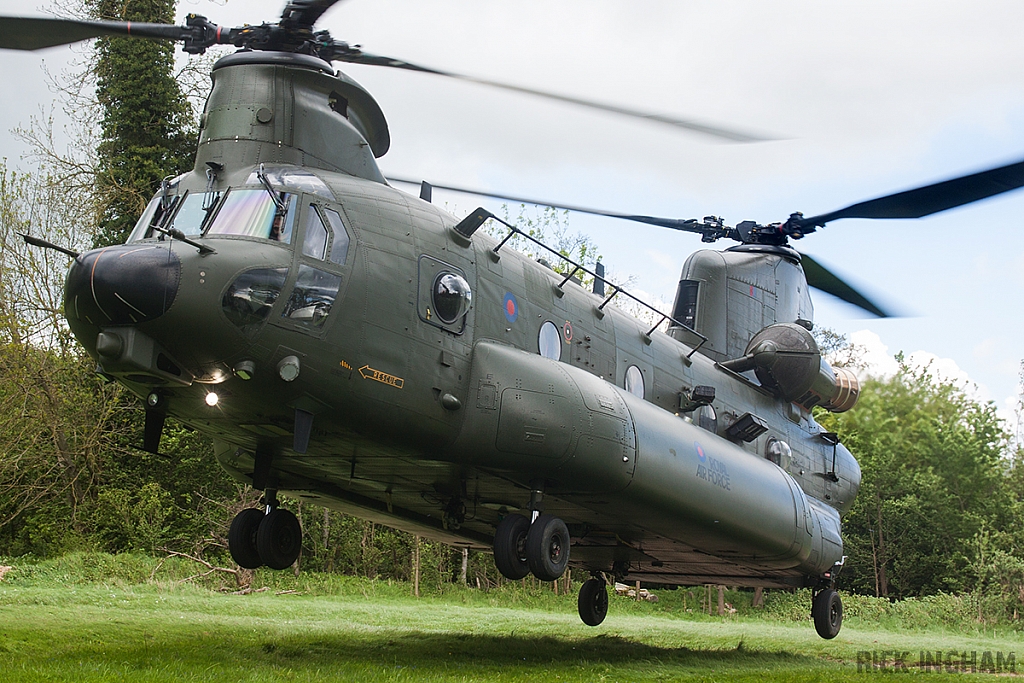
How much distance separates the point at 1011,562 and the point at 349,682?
2475cm

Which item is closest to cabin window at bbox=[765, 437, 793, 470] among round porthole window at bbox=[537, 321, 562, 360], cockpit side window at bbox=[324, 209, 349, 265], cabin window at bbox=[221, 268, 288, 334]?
round porthole window at bbox=[537, 321, 562, 360]

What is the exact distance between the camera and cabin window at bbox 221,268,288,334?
313 inches

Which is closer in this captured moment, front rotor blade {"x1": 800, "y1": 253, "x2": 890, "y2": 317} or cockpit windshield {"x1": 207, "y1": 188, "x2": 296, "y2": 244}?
cockpit windshield {"x1": 207, "y1": 188, "x2": 296, "y2": 244}

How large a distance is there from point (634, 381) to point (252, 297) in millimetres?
6043

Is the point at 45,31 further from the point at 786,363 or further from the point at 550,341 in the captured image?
the point at 786,363

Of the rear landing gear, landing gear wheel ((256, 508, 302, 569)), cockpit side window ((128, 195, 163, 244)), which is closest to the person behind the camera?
cockpit side window ((128, 195, 163, 244))

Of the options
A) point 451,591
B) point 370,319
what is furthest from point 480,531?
point 451,591

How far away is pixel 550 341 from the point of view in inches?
437

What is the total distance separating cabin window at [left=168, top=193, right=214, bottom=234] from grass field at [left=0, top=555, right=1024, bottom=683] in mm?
3901

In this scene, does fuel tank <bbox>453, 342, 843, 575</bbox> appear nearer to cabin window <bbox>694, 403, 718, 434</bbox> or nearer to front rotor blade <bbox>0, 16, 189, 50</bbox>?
cabin window <bbox>694, 403, 718, 434</bbox>

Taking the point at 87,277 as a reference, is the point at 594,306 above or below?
above

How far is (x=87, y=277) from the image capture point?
7.89 m

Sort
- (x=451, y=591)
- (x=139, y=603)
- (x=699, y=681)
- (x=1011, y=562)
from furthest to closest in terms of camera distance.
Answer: (x=1011, y=562) → (x=451, y=591) → (x=139, y=603) → (x=699, y=681)

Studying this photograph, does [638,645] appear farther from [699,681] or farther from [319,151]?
[319,151]
